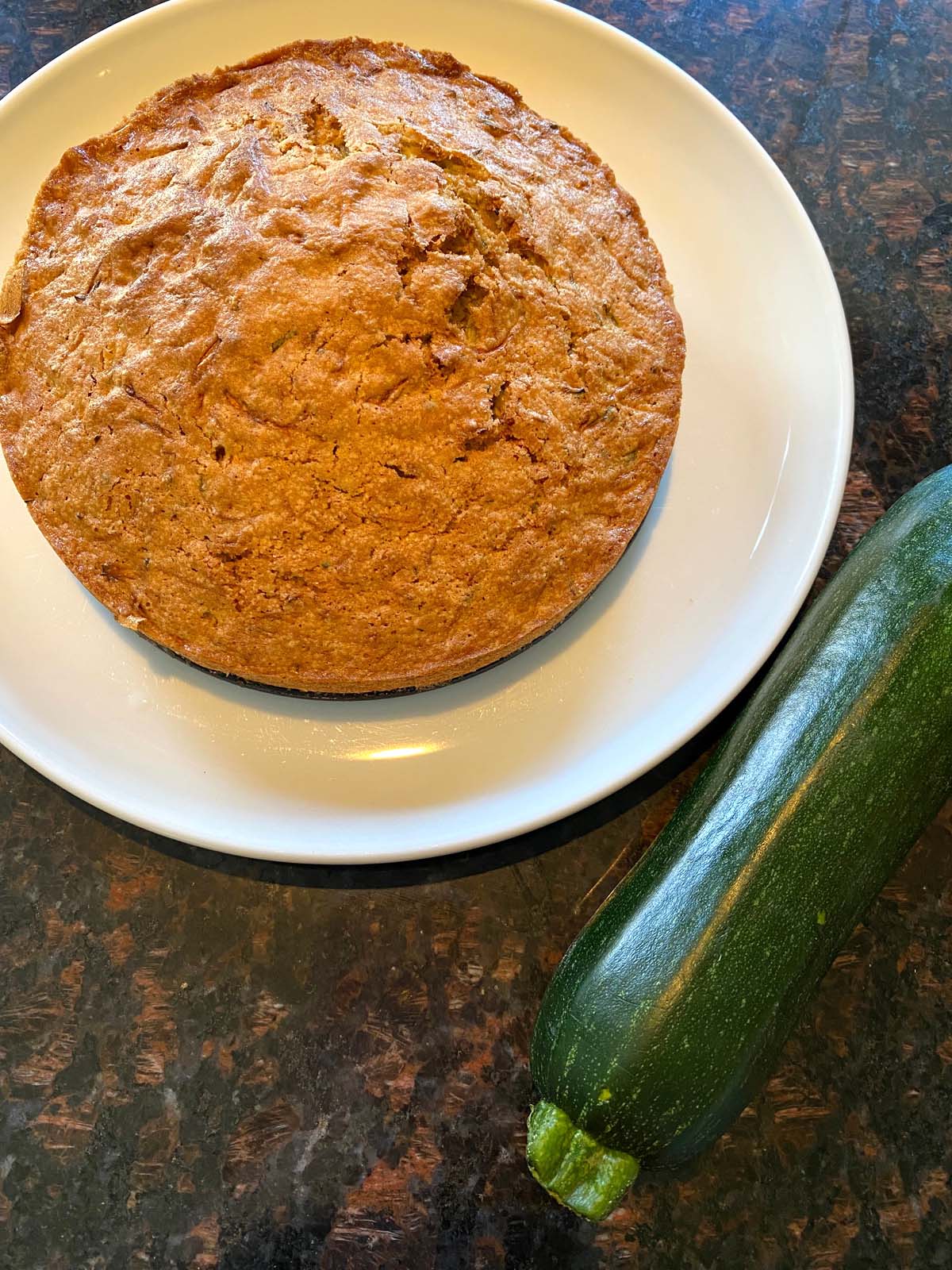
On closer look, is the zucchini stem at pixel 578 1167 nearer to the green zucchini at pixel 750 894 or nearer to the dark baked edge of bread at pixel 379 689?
the green zucchini at pixel 750 894

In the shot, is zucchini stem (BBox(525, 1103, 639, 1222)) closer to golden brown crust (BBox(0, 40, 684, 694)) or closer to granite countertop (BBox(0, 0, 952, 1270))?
granite countertop (BBox(0, 0, 952, 1270))

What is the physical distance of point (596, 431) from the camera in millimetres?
1747

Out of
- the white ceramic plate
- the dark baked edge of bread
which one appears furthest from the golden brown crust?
the white ceramic plate

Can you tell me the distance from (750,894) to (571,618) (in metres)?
0.67

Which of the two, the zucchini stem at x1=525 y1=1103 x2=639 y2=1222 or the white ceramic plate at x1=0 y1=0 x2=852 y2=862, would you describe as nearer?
the zucchini stem at x1=525 y1=1103 x2=639 y2=1222

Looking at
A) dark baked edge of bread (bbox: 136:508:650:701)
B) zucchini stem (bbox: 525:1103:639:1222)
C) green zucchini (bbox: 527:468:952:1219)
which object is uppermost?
dark baked edge of bread (bbox: 136:508:650:701)

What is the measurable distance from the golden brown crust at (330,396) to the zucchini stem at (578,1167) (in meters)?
0.84

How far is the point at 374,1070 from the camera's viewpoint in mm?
1863

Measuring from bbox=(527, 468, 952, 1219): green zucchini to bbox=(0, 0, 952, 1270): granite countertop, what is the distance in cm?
24

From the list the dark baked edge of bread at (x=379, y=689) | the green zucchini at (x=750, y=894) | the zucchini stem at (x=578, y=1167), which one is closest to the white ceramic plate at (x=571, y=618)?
the dark baked edge of bread at (x=379, y=689)

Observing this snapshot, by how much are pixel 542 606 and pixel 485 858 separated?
62 centimetres

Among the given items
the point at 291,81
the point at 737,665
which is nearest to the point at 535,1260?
the point at 737,665

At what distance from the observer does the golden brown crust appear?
1588mm

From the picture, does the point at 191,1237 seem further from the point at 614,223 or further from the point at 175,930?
the point at 614,223
